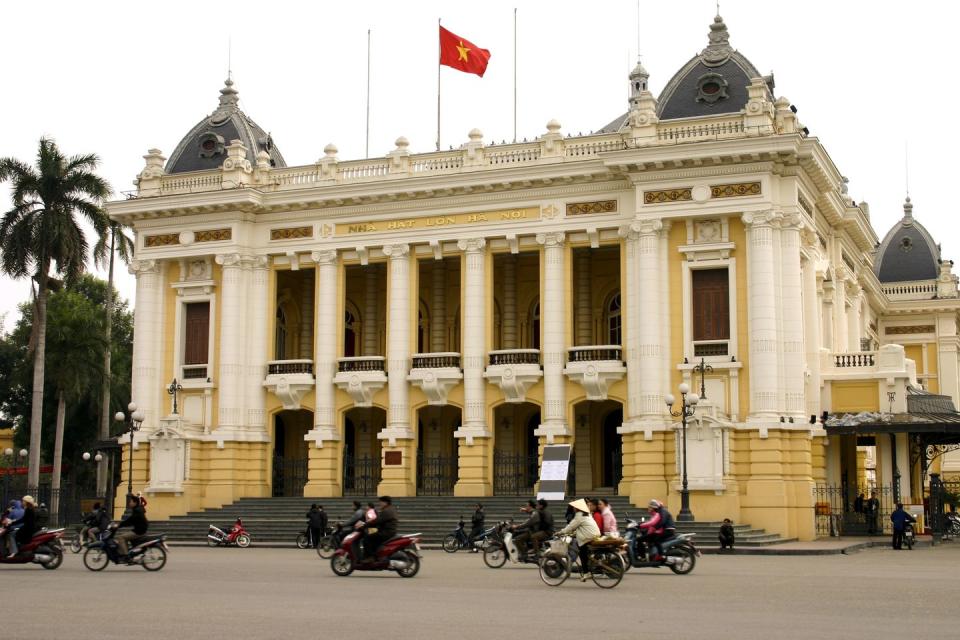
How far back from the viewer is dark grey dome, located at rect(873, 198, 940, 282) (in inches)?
2704

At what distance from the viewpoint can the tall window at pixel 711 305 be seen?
37.9 metres

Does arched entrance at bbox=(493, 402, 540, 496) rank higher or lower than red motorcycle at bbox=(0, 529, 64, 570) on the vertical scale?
higher

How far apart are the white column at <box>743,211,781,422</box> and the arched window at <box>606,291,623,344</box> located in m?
8.36

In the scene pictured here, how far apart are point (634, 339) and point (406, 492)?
9345 mm

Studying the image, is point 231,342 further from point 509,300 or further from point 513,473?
point 513,473

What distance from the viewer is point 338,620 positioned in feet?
47.8

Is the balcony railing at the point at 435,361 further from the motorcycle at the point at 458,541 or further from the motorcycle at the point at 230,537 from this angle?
the motorcycle at the point at 458,541

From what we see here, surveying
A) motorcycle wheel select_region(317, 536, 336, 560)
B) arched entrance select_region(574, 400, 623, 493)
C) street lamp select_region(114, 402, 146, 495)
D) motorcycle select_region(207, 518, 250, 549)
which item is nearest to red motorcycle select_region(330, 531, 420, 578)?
motorcycle wheel select_region(317, 536, 336, 560)

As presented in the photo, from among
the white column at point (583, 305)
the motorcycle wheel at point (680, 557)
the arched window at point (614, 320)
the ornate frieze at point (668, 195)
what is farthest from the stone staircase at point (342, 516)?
the motorcycle wheel at point (680, 557)

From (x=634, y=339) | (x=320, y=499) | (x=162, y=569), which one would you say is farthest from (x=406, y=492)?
(x=162, y=569)

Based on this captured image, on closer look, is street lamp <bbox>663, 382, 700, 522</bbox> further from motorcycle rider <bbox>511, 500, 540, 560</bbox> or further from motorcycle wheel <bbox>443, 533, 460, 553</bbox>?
motorcycle rider <bbox>511, 500, 540, 560</bbox>

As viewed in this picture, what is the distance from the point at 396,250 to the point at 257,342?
19.9ft

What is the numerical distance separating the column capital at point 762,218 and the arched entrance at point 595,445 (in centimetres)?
869

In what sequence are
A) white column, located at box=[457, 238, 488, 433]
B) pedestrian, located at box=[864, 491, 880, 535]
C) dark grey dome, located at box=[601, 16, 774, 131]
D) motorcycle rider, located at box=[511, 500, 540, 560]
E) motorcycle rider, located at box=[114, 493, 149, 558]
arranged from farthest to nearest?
white column, located at box=[457, 238, 488, 433] → dark grey dome, located at box=[601, 16, 774, 131] → pedestrian, located at box=[864, 491, 880, 535] → motorcycle rider, located at box=[511, 500, 540, 560] → motorcycle rider, located at box=[114, 493, 149, 558]
